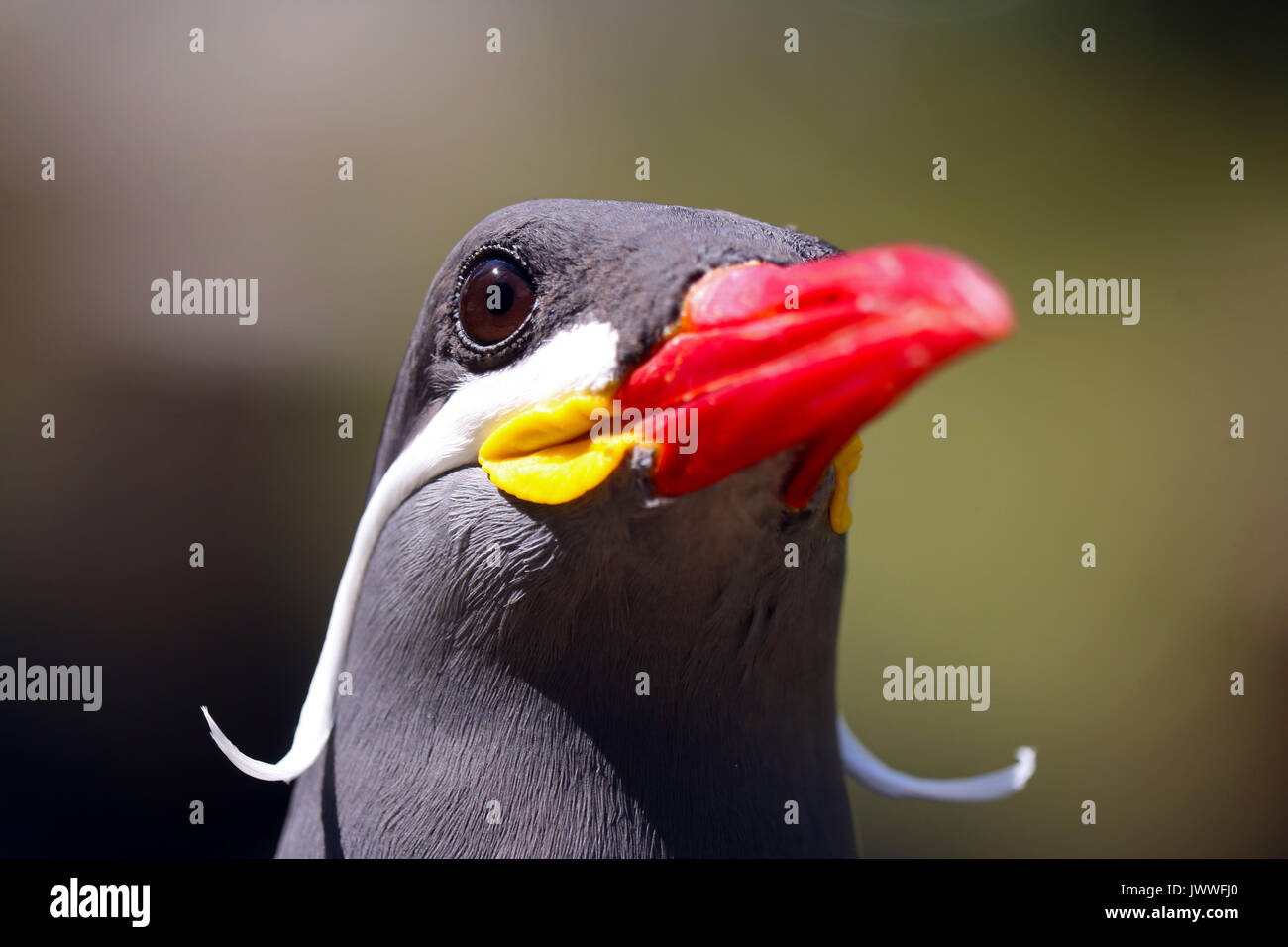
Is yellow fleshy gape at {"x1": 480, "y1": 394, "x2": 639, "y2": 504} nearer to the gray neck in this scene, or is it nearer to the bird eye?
the gray neck

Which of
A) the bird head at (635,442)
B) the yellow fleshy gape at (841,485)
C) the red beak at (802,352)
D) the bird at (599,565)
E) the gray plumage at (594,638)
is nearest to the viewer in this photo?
the red beak at (802,352)

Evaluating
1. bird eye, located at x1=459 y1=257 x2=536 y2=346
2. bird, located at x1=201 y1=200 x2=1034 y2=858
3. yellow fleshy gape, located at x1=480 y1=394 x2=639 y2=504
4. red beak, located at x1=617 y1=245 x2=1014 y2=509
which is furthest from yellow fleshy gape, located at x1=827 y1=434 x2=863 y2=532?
bird eye, located at x1=459 y1=257 x2=536 y2=346

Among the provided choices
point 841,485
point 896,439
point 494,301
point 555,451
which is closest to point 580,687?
point 555,451

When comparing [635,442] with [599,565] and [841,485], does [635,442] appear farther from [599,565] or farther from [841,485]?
[841,485]

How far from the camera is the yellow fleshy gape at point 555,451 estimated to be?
1.89 metres

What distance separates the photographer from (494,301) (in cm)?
214

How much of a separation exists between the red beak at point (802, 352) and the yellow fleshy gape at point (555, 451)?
0.07 metres

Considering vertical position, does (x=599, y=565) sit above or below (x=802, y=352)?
below

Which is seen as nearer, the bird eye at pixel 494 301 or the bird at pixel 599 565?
the bird at pixel 599 565

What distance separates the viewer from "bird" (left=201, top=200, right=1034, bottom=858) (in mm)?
1831

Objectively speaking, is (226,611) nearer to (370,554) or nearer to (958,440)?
(370,554)

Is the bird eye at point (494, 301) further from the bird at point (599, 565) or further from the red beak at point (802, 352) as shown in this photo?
the red beak at point (802, 352)

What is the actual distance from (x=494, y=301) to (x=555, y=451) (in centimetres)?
38

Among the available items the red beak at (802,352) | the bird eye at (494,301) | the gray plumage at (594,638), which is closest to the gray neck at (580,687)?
the gray plumage at (594,638)
